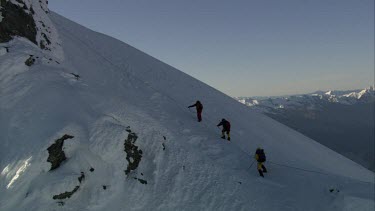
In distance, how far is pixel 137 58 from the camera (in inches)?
1860

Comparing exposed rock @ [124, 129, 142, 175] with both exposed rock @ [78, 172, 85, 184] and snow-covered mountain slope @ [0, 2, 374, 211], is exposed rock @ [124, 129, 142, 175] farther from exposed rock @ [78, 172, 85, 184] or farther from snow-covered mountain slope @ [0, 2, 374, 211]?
exposed rock @ [78, 172, 85, 184]

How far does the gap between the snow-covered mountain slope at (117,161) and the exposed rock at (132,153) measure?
0.20 feet

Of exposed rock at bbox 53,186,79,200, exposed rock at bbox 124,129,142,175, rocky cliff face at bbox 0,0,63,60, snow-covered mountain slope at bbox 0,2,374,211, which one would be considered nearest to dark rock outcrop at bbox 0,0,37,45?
rocky cliff face at bbox 0,0,63,60

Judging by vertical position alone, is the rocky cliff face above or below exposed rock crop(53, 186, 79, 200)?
above

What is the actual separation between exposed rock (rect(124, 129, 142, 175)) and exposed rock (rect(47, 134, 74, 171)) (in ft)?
11.2

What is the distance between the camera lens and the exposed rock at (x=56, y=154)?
52.5 ft

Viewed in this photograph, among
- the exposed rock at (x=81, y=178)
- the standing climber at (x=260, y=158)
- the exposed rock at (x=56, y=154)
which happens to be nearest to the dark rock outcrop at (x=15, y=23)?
the exposed rock at (x=56, y=154)

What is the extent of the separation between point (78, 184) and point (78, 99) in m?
6.34

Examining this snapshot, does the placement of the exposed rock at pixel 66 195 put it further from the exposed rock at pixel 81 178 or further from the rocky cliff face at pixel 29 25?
the rocky cliff face at pixel 29 25

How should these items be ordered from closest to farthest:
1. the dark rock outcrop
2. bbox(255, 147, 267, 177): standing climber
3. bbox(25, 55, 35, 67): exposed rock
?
bbox(255, 147, 267, 177): standing climber → bbox(25, 55, 35, 67): exposed rock → the dark rock outcrop

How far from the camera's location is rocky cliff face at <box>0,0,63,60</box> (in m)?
25.1

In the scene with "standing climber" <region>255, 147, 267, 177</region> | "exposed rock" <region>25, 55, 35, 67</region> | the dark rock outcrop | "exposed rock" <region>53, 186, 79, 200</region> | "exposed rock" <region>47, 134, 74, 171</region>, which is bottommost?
"exposed rock" <region>53, 186, 79, 200</region>

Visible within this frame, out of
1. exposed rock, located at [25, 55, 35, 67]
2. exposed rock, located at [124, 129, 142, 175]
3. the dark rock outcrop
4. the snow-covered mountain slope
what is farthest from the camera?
the dark rock outcrop

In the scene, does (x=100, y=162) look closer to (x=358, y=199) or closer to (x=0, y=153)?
(x=0, y=153)
